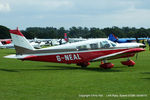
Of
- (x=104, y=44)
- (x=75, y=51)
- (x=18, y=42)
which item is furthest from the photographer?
(x=104, y=44)

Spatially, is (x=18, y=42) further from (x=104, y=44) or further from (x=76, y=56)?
(x=104, y=44)

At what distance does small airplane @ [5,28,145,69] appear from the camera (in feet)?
54.6

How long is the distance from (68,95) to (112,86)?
2.28 m

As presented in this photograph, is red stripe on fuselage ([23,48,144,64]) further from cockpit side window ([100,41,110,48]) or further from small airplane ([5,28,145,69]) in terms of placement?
cockpit side window ([100,41,110,48])

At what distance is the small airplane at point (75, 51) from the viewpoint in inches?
656

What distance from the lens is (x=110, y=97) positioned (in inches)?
343

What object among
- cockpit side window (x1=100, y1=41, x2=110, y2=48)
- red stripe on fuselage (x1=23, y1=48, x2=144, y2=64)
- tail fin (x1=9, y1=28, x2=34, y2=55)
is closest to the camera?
tail fin (x1=9, y1=28, x2=34, y2=55)

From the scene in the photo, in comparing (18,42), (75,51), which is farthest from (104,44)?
(18,42)

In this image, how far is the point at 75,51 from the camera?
17.4m

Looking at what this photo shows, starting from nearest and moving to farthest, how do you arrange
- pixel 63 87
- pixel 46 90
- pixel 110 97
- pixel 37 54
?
pixel 110 97 < pixel 46 90 < pixel 63 87 < pixel 37 54

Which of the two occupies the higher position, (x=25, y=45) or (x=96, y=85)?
(x=25, y=45)

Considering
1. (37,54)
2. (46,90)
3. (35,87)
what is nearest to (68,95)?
(46,90)

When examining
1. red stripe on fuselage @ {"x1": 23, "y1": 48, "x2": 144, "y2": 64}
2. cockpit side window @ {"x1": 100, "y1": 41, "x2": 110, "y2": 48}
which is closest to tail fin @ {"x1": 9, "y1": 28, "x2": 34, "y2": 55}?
red stripe on fuselage @ {"x1": 23, "y1": 48, "x2": 144, "y2": 64}

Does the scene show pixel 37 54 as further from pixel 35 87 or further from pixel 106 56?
pixel 35 87
